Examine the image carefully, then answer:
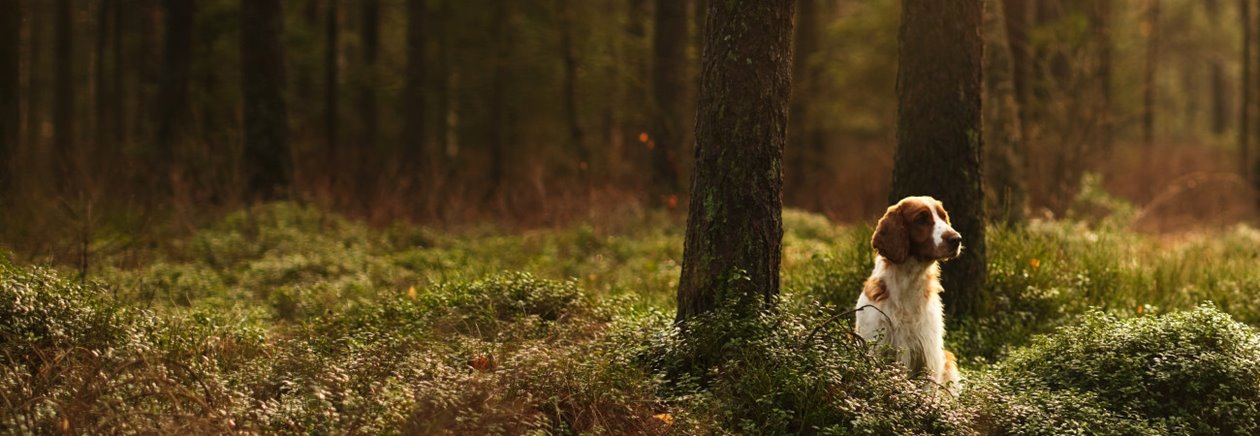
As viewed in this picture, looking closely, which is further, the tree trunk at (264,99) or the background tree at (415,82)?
the background tree at (415,82)

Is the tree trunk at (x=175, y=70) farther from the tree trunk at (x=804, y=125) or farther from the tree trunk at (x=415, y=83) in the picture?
the tree trunk at (x=804, y=125)

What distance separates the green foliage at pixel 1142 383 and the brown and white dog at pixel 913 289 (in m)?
0.36

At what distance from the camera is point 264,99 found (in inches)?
599

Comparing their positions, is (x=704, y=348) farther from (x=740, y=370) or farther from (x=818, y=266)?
(x=818, y=266)

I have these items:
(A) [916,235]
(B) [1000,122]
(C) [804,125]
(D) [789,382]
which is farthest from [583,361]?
(C) [804,125]

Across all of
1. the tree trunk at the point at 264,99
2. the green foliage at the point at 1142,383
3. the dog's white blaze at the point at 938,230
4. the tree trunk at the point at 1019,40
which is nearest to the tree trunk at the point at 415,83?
the tree trunk at the point at 264,99

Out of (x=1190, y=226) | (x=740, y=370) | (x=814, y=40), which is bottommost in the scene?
(x=1190, y=226)

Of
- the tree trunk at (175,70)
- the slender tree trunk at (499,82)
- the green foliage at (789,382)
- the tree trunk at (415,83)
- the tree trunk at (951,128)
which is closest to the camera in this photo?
the green foliage at (789,382)

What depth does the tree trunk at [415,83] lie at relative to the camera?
21.7 metres

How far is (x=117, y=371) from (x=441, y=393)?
1.41 metres

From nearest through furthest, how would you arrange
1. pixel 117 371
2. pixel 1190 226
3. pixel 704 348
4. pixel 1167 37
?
pixel 117 371 < pixel 704 348 < pixel 1190 226 < pixel 1167 37

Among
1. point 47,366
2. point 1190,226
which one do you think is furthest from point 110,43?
point 47,366

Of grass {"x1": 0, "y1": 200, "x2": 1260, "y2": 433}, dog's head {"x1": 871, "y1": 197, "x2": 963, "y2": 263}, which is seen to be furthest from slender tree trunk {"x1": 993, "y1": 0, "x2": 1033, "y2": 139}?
dog's head {"x1": 871, "y1": 197, "x2": 963, "y2": 263}

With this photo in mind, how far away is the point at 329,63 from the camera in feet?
74.2
